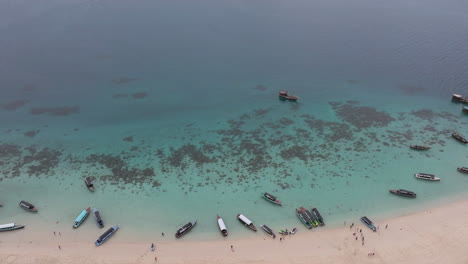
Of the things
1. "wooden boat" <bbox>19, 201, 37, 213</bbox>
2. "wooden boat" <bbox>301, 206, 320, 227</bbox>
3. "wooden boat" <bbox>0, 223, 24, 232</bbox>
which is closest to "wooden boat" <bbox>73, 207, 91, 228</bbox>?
"wooden boat" <bbox>19, 201, 37, 213</bbox>

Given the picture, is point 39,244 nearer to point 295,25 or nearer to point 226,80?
point 226,80

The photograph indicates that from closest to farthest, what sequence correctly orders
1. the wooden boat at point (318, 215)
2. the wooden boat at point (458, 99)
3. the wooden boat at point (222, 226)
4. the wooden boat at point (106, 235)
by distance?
the wooden boat at point (106, 235), the wooden boat at point (222, 226), the wooden boat at point (318, 215), the wooden boat at point (458, 99)

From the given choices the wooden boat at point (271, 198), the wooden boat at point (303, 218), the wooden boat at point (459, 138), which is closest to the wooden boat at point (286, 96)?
the wooden boat at point (459, 138)

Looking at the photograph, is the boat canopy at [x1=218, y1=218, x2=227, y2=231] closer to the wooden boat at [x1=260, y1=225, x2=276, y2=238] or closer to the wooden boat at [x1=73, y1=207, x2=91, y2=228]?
the wooden boat at [x1=260, y1=225, x2=276, y2=238]

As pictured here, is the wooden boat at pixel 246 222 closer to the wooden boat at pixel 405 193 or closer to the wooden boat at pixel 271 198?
the wooden boat at pixel 271 198

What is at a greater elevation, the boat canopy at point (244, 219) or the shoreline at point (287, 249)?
the boat canopy at point (244, 219)

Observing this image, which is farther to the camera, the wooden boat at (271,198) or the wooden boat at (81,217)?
the wooden boat at (271,198)

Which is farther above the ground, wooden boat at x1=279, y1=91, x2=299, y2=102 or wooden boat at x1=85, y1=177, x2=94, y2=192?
wooden boat at x1=279, y1=91, x2=299, y2=102
